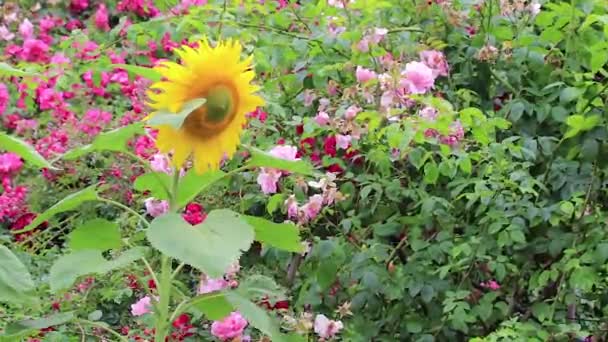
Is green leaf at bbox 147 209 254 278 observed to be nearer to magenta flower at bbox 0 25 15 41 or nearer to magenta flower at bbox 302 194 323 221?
magenta flower at bbox 302 194 323 221

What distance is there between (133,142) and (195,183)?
5.79 ft

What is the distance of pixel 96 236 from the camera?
7.52 feet

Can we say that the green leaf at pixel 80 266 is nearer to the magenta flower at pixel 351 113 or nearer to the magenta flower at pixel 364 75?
the magenta flower at pixel 351 113

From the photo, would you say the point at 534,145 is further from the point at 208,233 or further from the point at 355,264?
the point at 208,233

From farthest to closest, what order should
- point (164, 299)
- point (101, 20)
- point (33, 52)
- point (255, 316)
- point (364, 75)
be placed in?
point (101, 20)
point (33, 52)
point (364, 75)
point (164, 299)
point (255, 316)

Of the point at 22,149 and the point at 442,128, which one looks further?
the point at 442,128

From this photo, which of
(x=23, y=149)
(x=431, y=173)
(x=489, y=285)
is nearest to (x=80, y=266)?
(x=23, y=149)

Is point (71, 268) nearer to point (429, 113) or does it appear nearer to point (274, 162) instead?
point (274, 162)

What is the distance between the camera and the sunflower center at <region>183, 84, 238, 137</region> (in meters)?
2.11

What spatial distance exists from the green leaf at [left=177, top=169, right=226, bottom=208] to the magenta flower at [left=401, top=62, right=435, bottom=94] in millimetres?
1074

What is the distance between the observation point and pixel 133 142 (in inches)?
158

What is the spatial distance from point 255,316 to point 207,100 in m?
0.41

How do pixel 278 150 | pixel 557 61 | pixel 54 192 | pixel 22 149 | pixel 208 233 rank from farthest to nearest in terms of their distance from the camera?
pixel 54 192 → pixel 557 61 → pixel 278 150 → pixel 22 149 → pixel 208 233

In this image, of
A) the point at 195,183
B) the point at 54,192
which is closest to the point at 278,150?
the point at 195,183
